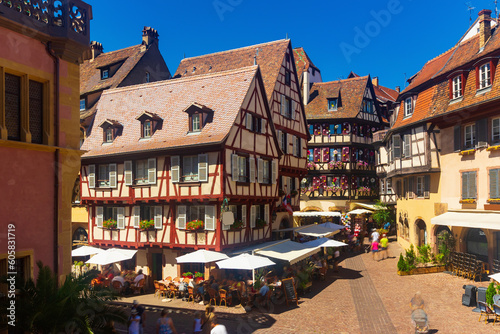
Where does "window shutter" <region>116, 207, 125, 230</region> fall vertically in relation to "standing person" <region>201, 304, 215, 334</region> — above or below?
above

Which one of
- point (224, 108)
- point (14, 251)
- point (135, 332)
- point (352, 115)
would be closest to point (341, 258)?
point (224, 108)

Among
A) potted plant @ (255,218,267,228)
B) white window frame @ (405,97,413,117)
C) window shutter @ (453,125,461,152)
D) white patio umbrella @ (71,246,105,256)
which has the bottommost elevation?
white patio umbrella @ (71,246,105,256)

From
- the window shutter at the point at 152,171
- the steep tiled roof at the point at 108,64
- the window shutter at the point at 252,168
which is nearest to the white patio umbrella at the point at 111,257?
the window shutter at the point at 152,171

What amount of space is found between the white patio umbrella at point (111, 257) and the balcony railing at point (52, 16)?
1380cm

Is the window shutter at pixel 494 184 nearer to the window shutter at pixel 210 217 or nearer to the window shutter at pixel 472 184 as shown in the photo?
the window shutter at pixel 472 184

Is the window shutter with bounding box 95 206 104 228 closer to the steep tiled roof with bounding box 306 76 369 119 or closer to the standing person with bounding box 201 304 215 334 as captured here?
the standing person with bounding box 201 304 215 334

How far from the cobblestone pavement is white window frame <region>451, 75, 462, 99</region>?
30.1 ft

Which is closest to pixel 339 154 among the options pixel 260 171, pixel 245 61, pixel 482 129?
pixel 245 61

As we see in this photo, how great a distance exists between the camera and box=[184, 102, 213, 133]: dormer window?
886 inches

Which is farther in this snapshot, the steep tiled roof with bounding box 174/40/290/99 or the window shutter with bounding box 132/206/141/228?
the steep tiled roof with bounding box 174/40/290/99

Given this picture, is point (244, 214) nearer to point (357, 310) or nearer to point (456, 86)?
point (357, 310)

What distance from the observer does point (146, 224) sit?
23.4 m

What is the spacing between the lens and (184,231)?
22.5 m

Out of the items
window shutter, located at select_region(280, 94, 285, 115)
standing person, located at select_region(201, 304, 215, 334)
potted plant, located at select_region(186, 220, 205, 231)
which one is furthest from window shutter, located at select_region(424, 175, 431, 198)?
standing person, located at select_region(201, 304, 215, 334)
